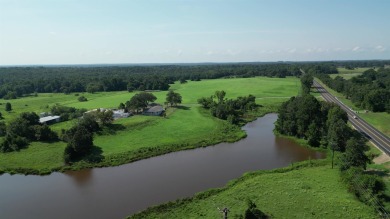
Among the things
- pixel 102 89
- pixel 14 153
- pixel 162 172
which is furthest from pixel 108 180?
pixel 102 89

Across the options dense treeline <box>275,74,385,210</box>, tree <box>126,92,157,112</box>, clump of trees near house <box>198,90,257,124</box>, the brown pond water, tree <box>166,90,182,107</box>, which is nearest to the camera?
dense treeline <box>275,74,385,210</box>

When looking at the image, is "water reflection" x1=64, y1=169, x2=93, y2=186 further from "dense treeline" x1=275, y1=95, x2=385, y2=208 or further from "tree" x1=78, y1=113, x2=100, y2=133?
"dense treeline" x1=275, y1=95, x2=385, y2=208

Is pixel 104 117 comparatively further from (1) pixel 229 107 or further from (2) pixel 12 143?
(1) pixel 229 107

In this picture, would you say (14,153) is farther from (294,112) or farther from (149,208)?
(294,112)

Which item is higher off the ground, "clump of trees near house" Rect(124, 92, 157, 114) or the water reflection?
"clump of trees near house" Rect(124, 92, 157, 114)

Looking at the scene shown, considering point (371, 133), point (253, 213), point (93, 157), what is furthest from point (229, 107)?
point (253, 213)

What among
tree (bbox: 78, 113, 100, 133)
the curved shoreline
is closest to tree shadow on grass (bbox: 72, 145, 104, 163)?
the curved shoreline
